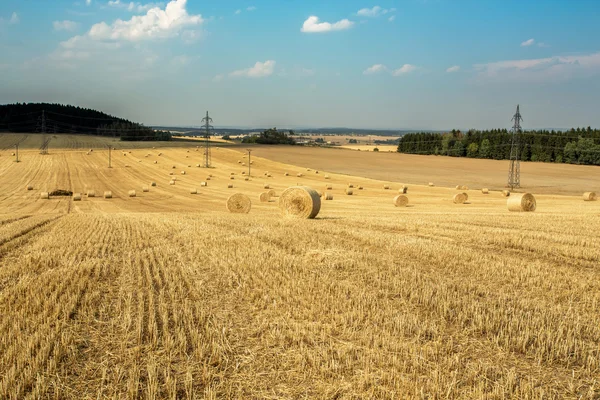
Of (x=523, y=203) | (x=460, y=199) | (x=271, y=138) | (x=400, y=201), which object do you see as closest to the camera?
(x=523, y=203)

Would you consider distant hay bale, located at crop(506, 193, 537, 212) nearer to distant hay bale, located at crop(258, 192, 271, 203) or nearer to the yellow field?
the yellow field

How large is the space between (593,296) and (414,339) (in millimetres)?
4448

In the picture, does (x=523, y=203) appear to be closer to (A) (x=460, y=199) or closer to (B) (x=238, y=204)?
(A) (x=460, y=199)

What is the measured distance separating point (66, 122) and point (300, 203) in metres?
138

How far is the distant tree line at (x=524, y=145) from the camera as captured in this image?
88938 millimetres

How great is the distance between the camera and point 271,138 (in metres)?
120

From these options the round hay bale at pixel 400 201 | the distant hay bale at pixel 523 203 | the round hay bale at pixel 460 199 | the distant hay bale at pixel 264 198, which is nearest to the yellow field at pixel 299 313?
the distant hay bale at pixel 523 203

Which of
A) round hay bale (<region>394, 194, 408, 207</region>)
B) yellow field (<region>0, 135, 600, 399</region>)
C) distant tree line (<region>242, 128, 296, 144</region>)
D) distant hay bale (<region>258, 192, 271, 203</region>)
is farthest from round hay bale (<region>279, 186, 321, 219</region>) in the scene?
distant tree line (<region>242, 128, 296, 144</region>)

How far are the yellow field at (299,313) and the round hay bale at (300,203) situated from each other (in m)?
4.71

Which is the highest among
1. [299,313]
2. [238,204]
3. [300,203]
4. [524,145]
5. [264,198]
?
[524,145]

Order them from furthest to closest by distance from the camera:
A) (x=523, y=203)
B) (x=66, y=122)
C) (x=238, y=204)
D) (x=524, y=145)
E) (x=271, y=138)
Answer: (x=66, y=122) → (x=271, y=138) → (x=524, y=145) → (x=238, y=204) → (x=523, y=203)

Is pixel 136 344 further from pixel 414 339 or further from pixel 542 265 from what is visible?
pixel 542 265

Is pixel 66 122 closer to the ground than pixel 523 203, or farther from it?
farther from it

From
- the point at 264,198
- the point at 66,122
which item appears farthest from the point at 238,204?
the point at 66,122
